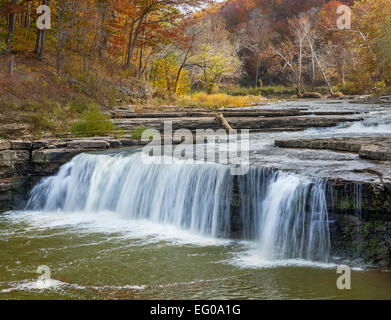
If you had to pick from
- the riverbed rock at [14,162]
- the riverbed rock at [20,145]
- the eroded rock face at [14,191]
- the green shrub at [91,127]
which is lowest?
the eroded rock face at [14,191]

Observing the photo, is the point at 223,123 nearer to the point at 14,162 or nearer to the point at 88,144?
the point at 88,144

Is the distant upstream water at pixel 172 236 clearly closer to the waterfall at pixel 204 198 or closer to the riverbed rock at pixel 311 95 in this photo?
the waterfall at pixel 204 198

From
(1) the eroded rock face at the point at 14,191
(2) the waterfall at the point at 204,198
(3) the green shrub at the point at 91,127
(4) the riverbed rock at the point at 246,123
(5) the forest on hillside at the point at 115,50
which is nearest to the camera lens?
(2) the waterfall at the point at 204,198

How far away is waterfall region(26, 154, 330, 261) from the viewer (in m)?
6.92

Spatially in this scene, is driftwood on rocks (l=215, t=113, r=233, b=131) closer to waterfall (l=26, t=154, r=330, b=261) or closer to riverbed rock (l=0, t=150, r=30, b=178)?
waterfall (l=26, t=154, r=330, b=261)

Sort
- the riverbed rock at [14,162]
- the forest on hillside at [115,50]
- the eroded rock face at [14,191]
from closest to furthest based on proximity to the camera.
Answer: the eroded rock face at [14,191] → the riverbed rock at [14,162] → the forest on hillside at [115,50]

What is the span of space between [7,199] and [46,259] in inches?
193

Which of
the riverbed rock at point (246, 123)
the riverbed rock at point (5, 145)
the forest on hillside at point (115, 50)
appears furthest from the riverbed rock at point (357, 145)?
the forest on hillside at point (115, 50)

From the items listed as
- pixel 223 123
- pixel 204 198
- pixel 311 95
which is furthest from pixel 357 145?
pixel 311 95

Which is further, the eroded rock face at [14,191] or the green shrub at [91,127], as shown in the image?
the green shrub at [91,127]

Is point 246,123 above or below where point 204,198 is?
above

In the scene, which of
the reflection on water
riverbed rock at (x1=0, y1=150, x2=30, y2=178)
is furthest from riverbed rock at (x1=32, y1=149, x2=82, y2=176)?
the reflection on water

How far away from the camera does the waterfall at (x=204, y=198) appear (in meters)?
6.92

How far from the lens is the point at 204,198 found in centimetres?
866
